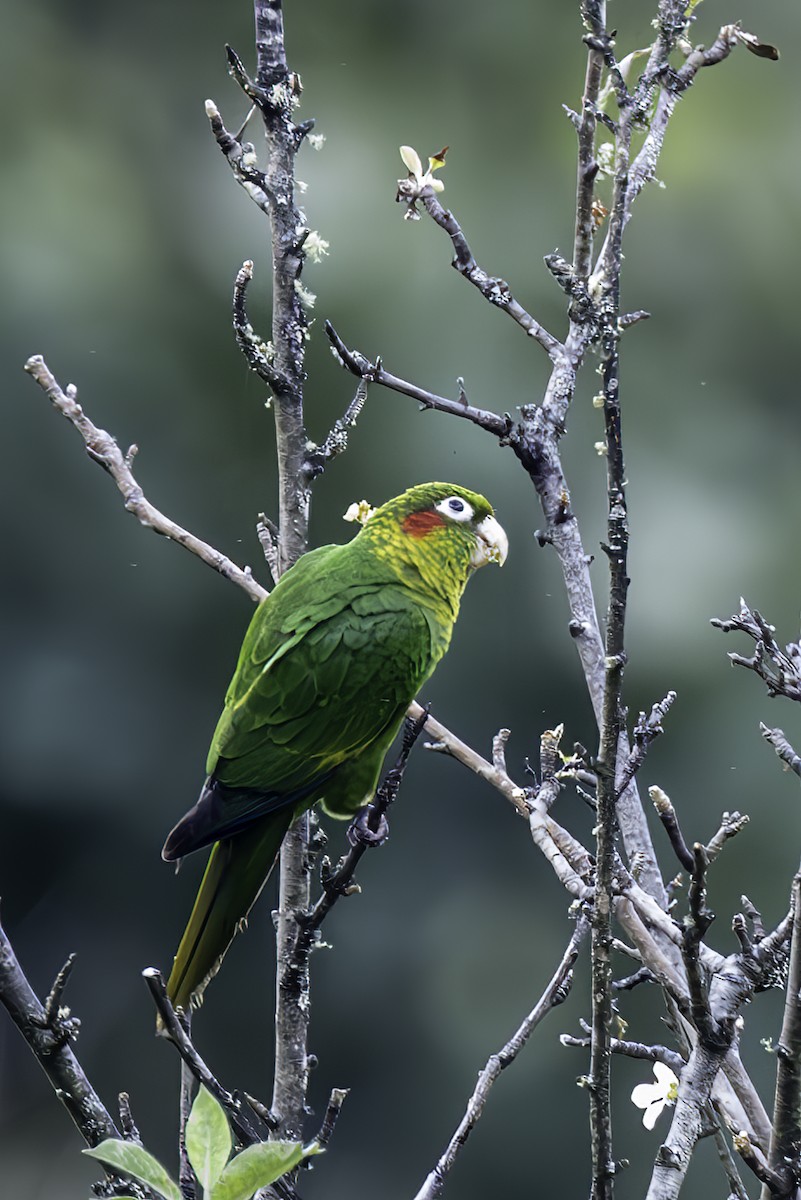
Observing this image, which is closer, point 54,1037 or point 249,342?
point 54,1037

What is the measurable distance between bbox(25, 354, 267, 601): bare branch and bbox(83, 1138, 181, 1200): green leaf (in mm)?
842

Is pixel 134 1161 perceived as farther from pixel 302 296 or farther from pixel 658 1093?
pixel 302 296

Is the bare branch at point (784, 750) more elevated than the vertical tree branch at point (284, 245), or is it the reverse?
the vertical tree branch at point (284, 245)

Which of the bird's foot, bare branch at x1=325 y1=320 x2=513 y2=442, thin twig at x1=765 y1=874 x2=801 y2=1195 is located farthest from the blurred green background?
thin twig at x1=765 y1=874 x2=801 y2=1195

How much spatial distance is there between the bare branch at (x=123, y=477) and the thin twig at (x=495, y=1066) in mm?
673

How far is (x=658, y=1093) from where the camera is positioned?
3.59 ft

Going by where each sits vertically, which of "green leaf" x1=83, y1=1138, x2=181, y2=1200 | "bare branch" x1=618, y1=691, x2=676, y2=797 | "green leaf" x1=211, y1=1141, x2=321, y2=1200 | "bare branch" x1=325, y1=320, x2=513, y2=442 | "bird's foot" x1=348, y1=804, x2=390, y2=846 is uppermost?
"bare branch" x1=325, y1=320, x2=513, y2=442

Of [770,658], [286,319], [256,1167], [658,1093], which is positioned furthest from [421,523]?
[256,1167]

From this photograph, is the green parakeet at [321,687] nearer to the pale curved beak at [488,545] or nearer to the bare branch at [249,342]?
the pale curved beak at [488,545]

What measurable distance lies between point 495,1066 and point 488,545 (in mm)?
1004

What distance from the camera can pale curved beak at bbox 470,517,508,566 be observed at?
6.43 feet

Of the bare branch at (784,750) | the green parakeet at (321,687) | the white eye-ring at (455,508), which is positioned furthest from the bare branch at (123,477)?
the bare branch at (784,750)

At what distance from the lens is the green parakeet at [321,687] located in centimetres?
155

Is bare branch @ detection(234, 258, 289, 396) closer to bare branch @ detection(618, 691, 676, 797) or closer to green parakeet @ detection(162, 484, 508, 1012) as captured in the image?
green parakeet @ detection(162, 484, 508, 1012)
